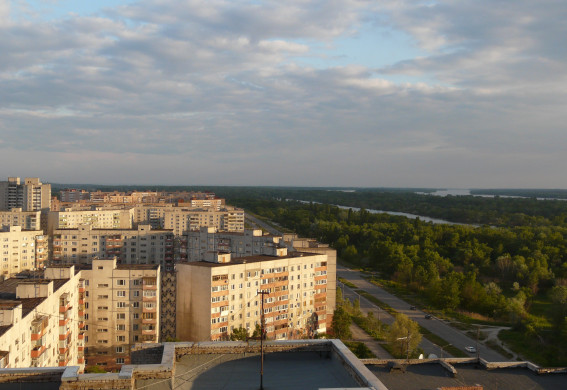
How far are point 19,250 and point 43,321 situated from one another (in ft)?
130

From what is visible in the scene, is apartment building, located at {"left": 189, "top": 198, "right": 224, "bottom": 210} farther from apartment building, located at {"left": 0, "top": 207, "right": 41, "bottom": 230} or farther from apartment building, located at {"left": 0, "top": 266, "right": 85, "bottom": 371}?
apartment building, located at {"left": 0, "top": 266, "right": 85, "bottom": 371}

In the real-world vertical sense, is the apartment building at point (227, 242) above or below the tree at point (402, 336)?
above

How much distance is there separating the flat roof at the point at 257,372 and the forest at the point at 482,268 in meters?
24.2

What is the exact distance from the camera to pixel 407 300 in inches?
1754

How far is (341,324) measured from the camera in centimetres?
3203

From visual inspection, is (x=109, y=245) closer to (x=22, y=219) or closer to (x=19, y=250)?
(x=19, y=250)

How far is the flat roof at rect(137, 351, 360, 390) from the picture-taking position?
291 inches

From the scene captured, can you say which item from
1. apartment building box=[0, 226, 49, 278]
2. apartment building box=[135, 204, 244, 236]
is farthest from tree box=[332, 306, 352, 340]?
apartment building box=[135, 204, 244, 236]

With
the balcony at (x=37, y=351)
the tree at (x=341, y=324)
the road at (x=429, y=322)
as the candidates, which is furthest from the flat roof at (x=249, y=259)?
the balcony at (x=37, y=351)

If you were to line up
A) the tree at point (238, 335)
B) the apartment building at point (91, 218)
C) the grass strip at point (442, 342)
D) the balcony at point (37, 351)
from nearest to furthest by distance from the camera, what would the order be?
the balcony at point (37, 351) < the tree at point (238, 335) < the grass strip at point (442, 342) < the apartment building at point (91, 218)

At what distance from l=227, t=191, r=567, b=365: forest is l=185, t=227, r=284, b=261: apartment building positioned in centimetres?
1523

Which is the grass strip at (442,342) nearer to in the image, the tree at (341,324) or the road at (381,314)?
the road at (381,314)

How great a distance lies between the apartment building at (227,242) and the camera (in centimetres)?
4081

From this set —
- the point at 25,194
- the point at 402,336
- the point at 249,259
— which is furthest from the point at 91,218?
the point at 402,336
